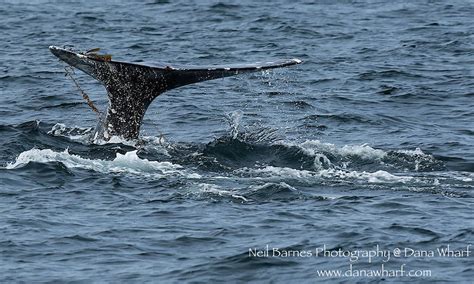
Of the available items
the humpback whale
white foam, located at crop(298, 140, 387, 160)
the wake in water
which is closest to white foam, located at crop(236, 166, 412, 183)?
the wake in water

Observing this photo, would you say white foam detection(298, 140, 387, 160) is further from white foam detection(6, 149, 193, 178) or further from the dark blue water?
white foam detection(6, 149, 193, 178)

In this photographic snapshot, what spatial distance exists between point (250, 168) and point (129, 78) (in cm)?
209

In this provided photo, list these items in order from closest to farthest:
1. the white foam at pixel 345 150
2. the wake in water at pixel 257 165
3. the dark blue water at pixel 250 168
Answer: the dark blue water at pixel 250 168
the wake in water at pixel 257 165
the white foam at pixel 345 150

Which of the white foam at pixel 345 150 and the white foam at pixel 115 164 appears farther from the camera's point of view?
the white foam at pixel 345 150

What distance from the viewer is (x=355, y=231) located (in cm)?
1315

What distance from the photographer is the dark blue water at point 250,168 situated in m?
12.3

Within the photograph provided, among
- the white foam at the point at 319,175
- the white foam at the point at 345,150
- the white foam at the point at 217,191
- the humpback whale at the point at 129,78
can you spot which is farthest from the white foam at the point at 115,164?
the white foam at the point at 345,150

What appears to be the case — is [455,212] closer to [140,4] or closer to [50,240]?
[50,240]

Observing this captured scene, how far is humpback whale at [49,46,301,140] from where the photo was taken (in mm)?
15391

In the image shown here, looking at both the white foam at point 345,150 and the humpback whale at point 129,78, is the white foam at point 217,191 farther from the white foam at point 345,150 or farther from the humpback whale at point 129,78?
the white foam at point 345,150

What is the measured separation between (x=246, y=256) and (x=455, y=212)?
3.04 meters

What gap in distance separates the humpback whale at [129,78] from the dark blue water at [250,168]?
0.44 m

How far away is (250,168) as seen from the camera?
52.7 ft

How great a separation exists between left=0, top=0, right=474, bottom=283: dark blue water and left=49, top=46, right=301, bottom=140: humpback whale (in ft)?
1.44
